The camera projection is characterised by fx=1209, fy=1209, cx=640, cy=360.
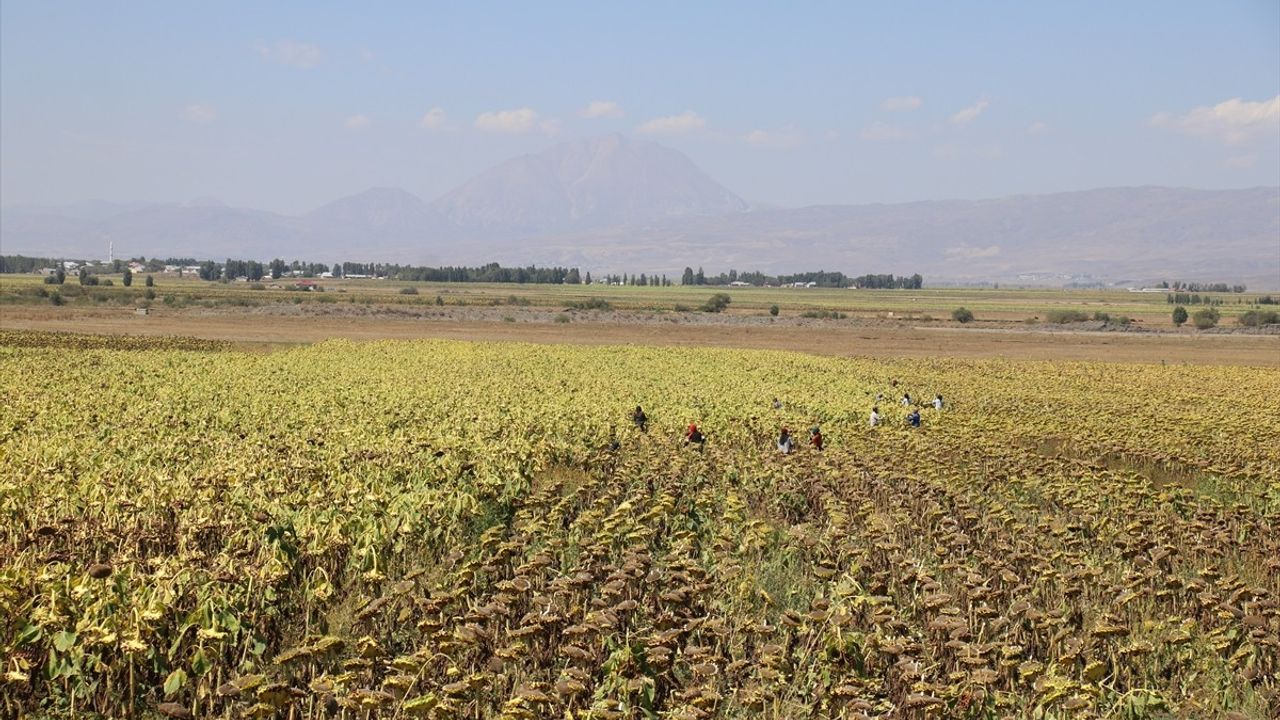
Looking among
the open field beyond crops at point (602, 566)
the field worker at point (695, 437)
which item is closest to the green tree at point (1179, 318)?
the open field beyond crops at point (602, 566)

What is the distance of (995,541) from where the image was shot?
16734 millimetres

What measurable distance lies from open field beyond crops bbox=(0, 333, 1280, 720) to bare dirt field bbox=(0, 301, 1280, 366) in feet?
162

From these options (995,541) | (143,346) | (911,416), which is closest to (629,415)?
(911,416)

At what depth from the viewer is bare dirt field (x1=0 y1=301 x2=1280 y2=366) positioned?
3105 inches

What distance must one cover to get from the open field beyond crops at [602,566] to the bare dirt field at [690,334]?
1939 inches

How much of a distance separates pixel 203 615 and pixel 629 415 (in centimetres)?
1985

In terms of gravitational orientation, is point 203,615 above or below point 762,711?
above

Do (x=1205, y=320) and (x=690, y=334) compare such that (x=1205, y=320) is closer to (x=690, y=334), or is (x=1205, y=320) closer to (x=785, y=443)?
(x=690, y=334)

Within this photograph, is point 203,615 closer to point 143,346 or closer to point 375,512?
point 375,512

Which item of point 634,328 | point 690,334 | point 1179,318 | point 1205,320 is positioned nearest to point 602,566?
point 690,334

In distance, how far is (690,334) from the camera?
94500 mm

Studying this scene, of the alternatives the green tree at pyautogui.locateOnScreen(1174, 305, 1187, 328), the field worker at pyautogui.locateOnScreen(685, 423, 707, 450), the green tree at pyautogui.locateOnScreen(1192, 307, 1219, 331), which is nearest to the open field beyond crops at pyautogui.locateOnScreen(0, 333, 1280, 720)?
the field worker at pyautogui.locateOnScreen(685, 423, 707, 450)

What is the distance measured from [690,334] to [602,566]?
265 feet

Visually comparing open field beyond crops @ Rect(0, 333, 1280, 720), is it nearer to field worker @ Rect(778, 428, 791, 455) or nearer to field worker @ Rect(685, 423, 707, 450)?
field worker @ Rect(685, 423, 707, 450)
